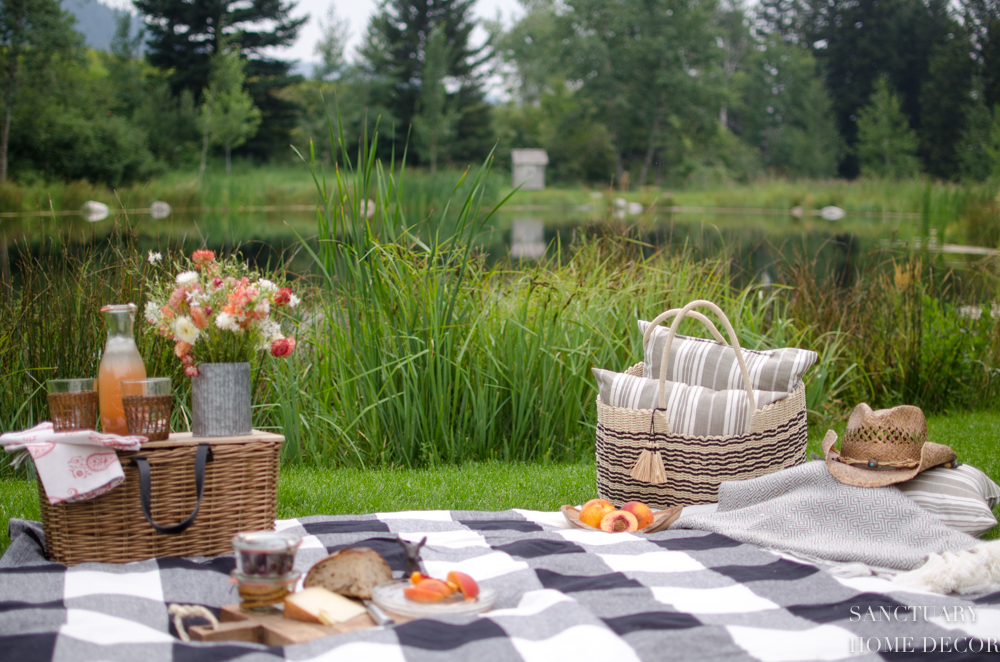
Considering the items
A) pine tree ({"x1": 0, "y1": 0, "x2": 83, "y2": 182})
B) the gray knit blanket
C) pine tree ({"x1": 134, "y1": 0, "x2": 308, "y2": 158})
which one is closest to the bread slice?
the gray knit blanket

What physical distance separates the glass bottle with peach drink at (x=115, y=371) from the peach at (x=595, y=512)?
1.32 metres

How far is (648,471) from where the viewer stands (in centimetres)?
271

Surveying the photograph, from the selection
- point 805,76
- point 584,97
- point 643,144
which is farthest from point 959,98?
point 584,97

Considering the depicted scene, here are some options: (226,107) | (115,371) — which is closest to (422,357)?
(115,371)

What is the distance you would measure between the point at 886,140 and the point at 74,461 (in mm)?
37585

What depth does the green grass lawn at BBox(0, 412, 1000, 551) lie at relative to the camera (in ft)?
9.40

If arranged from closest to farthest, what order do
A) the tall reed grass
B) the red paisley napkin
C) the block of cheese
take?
the block of cheese < the red paisley napkin < the tall reed grass

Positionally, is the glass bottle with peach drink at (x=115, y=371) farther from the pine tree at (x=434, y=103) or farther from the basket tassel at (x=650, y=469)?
the pine tree at (x=434, y=103)

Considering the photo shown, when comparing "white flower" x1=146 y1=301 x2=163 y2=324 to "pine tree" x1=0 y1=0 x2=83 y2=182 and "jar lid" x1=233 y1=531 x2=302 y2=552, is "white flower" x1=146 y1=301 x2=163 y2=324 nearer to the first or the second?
"jar lid" x1=233 y1=531 x2=302 y2=552

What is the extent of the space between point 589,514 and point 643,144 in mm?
34597

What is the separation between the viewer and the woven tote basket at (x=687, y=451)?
2.70 meters

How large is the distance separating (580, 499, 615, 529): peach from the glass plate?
2.46ft

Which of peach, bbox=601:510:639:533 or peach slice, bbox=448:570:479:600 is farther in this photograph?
peach, bbox=601:510:639:533

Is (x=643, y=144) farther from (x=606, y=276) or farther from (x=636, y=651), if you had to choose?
(x=636, y=651)
